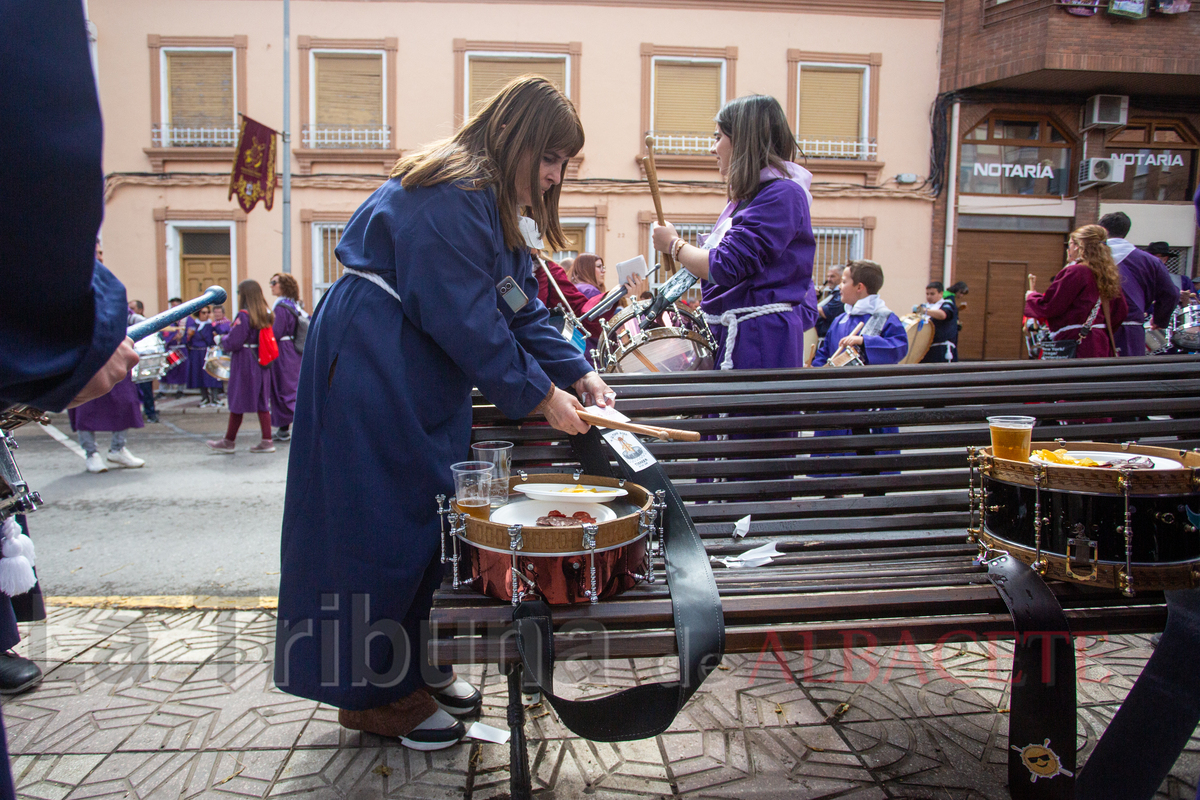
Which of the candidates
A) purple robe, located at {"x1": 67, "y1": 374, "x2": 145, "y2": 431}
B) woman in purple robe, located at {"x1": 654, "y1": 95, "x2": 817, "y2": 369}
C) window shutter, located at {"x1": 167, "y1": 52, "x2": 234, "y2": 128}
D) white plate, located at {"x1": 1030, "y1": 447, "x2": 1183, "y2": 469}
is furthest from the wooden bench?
window shutter, located at {"x1": 167, "y1": 52, "x2": 234, "y2": 128}

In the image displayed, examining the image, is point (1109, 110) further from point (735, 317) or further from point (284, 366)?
point (284, 366)

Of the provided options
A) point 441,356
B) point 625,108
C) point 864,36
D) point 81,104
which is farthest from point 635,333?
point 864,36

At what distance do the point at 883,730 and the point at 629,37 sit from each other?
1466 centimetres

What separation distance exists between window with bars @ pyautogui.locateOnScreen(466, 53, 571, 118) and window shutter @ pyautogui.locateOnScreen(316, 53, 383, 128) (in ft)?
5.94

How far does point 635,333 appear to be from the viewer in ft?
11.5

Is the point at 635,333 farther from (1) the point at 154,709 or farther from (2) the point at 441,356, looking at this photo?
(1) the point at 154,709

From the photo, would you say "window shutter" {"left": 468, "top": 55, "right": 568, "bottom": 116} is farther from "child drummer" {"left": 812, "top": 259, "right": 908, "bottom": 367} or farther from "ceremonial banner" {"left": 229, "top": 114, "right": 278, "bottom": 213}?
"child drummer" {"left": 812, "top": 259, "right": 908, "bottom": 367}

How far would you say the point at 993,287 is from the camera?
15.0 m

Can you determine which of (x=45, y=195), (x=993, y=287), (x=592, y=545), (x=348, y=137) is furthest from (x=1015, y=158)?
(x=45, y=195)

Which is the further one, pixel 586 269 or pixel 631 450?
pixel 586 269

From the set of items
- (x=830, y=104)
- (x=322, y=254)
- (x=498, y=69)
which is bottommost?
(x=322, y=254)

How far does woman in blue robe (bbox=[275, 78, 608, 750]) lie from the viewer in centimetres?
173

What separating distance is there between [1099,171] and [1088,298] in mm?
11347

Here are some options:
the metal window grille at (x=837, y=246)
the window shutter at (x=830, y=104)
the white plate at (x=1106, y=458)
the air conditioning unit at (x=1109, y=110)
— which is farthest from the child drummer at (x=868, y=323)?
the air conditioning unit at (x=1109, y=110)
